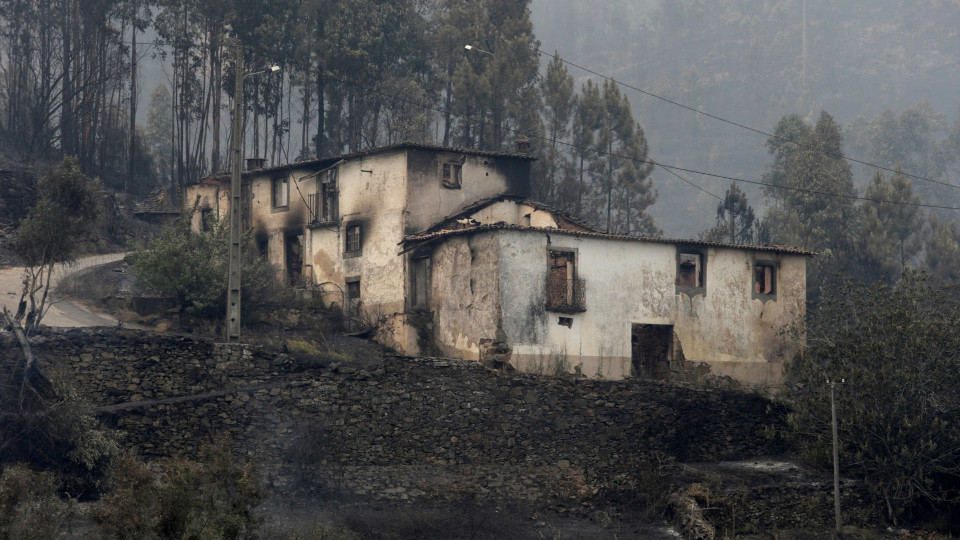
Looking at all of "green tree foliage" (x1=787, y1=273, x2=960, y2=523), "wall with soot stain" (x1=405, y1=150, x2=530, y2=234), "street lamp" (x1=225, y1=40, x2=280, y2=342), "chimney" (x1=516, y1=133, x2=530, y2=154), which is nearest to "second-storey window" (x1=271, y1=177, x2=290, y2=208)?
"wall with soot stain" (x1=405, y1=150, x2=530, y2=234)

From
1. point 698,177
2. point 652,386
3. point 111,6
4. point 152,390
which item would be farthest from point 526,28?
point 698,177

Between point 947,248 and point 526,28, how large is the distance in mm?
26380

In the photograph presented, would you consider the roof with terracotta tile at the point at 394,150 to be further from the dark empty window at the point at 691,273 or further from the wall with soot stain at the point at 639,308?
the dark empty window at the point at 691,273

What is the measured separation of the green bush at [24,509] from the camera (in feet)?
55.1

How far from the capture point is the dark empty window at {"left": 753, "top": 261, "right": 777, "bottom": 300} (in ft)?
126

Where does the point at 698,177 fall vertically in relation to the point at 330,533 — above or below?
above

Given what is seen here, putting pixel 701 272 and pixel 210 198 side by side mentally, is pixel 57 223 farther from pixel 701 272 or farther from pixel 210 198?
pixel 701 272

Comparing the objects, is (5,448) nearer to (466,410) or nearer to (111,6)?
(466,410)

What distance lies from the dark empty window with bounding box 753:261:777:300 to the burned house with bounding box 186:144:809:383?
0.05 meters

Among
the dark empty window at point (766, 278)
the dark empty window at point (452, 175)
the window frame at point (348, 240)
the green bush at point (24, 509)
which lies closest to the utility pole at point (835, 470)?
the dark empty window at point (766, 278)

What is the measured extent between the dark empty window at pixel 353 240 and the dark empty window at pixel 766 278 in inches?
567

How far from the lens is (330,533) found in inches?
873

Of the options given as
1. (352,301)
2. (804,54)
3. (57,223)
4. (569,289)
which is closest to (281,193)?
(352,301)

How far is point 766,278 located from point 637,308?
5.85m
